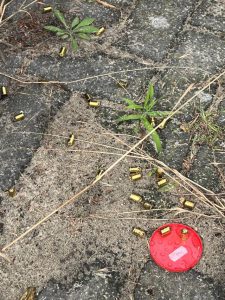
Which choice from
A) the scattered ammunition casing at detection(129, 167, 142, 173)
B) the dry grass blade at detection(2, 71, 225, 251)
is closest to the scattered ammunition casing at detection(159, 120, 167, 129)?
the dry grass blade at detection(2, 71, 225, 251)

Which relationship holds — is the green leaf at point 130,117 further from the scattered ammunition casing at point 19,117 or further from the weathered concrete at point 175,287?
the weathered concrete at point 175,287

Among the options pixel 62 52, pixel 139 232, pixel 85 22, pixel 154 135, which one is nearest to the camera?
pixel 139 232

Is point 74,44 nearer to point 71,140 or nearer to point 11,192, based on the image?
point 71,140

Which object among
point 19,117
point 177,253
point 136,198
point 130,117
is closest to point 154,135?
point 130,117

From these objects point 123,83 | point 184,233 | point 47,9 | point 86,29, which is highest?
point 47,9

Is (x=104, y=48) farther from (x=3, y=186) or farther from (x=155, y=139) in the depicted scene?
(x=3, y=186)

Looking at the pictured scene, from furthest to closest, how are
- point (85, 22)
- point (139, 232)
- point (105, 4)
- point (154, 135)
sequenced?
point (105, 4)
point (85, 22)
point (154, 135)
point (139, 232)

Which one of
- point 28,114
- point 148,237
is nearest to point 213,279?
point 148,237
